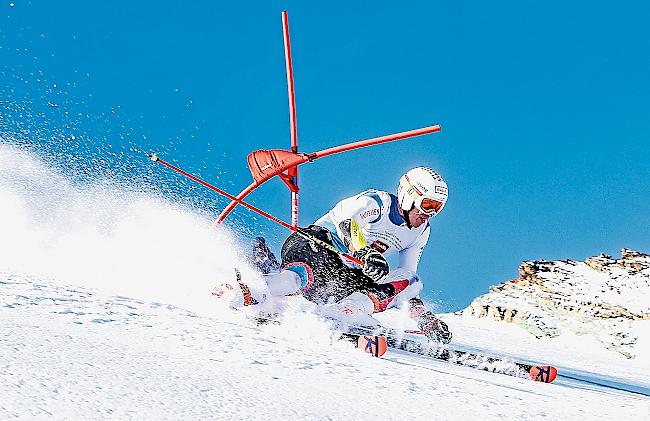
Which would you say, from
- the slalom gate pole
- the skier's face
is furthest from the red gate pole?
the skier's face

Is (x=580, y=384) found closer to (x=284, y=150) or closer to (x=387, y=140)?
(x=387, y=140)

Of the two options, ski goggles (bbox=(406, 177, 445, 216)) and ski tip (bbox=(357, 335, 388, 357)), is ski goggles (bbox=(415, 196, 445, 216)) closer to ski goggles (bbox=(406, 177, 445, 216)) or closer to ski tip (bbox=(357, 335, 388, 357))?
ski goggles (bbox=(406, 177, 445, 216))

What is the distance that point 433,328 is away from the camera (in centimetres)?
595

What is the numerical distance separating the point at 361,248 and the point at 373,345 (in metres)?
1.23

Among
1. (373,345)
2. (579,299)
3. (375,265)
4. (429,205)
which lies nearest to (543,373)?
(373,345)

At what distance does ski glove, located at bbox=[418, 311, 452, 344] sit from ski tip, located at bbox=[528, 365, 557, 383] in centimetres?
122

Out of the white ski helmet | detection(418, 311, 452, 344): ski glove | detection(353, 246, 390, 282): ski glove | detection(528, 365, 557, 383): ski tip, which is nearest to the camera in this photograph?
detection(528, 365, 557, 383): ski tip

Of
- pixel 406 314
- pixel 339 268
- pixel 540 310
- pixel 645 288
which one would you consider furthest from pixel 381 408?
pixel 645 288

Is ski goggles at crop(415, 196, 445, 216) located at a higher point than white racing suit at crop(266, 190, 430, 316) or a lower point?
higher

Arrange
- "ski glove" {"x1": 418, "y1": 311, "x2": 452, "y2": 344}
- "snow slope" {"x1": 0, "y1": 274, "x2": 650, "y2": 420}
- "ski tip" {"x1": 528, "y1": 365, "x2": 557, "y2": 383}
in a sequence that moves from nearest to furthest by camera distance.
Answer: "snow slope" {"x1": 0, "y1": 274, "x2": 650, "y2": 420}
"ski tip" {"x1": 528, "y1": 365, "x2": 557, "y2": 383}
"ski glove" {"x1": 418, "y1": 311, "x2": 452, "y2": 344}

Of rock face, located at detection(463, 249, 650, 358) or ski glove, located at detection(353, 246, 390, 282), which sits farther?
rock face, located at detection(463, 249, 650, 358)

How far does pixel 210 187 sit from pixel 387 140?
5.45ft

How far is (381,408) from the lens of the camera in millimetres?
2623

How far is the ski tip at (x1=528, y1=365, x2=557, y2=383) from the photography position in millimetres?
4652
